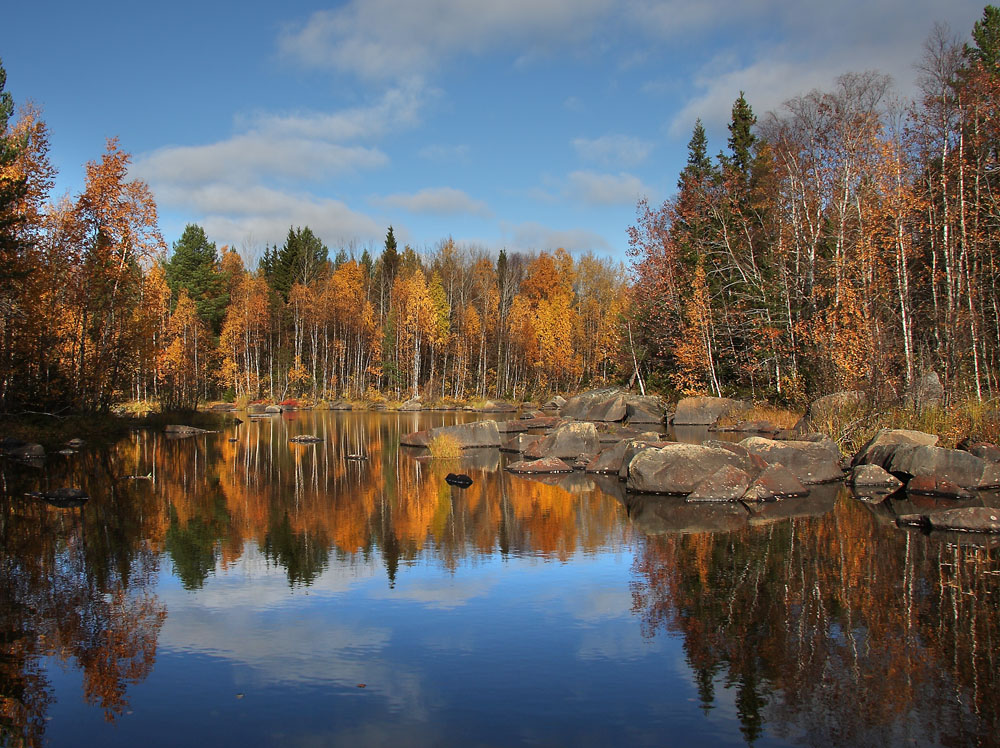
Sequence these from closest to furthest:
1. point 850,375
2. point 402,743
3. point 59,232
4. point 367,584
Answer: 1. point 402,743
2. point 367,584
3. point 850,375
4. point 59,232

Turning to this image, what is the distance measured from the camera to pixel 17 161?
26.8m

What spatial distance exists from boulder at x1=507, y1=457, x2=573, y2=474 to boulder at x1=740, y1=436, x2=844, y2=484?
5491 millimetres

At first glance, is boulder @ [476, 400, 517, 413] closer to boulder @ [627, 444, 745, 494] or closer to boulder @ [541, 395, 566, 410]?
boulder @ [541, 395, 566, 410]

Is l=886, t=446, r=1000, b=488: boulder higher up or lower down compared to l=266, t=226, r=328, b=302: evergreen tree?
lower down

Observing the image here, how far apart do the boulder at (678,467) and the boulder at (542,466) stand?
450 centimetres

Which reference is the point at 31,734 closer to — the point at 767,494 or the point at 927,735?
the point at 927,735

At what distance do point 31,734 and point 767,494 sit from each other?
14.8 metres

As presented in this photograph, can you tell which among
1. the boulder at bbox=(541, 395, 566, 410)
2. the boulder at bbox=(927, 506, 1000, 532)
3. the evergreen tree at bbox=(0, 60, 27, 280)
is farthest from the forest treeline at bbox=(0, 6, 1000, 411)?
the boulder at bbox=(927, 506, 1000, 532)

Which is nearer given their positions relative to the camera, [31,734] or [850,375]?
[31,734]

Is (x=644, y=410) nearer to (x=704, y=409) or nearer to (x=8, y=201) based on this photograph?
(x=704, y=409)

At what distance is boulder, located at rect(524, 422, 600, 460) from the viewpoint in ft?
81.5

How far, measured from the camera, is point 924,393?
22.9m

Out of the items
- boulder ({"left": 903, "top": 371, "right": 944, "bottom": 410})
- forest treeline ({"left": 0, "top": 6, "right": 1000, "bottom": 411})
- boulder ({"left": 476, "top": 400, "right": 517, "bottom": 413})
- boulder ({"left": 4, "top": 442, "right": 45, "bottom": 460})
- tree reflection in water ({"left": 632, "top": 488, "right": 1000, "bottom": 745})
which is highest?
forest treeline ({"left": 0, "top": 6, "right": 1000, "bottom": 411})

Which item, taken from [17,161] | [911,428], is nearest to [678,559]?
[911,428]
